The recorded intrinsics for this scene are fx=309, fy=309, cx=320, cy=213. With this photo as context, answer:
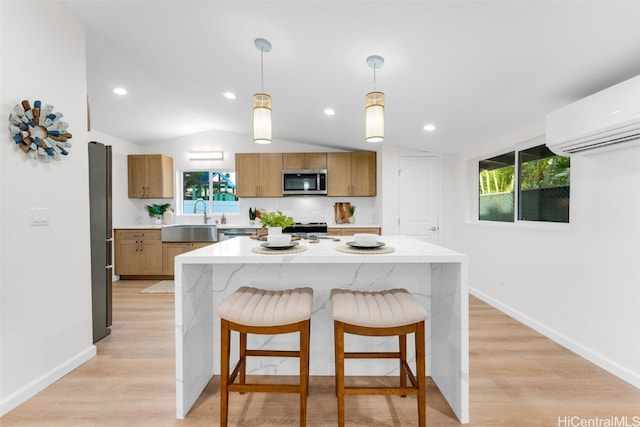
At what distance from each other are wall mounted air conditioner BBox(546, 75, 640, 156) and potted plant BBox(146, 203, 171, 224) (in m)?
5.31

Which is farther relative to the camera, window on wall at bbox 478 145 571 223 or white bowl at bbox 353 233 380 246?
window on wall at bbox 478 145 571 223

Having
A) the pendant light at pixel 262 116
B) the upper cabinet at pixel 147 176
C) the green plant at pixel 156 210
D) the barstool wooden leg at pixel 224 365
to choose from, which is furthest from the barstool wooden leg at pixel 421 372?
the green plant at pixel 156 210

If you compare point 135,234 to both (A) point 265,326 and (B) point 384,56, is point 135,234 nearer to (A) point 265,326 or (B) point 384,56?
Result: (A) point 265,326

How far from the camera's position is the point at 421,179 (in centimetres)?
458

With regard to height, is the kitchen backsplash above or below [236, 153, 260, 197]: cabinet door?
below

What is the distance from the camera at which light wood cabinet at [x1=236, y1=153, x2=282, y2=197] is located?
16.5 feet

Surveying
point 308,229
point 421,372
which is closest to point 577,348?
point 421,372

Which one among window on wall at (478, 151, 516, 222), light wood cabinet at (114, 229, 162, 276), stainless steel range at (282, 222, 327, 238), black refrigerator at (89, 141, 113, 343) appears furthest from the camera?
light wood cabinet at (114, 229, 162, 276)

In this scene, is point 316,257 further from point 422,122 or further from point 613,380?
point 422,122

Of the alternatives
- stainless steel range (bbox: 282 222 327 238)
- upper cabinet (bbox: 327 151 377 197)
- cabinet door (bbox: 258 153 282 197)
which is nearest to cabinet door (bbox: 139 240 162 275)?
cabinet door (bbox: 258 153 282 197)

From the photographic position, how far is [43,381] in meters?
1.93

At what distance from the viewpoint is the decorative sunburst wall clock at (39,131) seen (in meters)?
1.81

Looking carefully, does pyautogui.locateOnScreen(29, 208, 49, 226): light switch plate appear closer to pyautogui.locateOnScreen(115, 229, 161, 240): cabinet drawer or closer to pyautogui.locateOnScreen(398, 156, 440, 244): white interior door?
pyautogui.locateOnScreen(115, 229, 161, 240): cabinet drawer

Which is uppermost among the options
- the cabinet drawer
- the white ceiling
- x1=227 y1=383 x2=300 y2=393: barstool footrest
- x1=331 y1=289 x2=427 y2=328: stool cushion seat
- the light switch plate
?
the white ceiling
